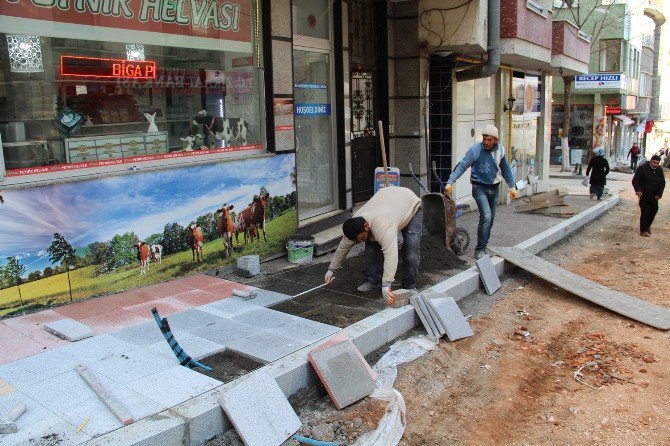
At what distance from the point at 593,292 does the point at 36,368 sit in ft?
20.4

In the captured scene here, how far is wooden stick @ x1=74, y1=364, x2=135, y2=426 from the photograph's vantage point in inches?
153

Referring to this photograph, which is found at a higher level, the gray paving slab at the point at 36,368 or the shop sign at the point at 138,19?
the shop sign at the point at 138,19

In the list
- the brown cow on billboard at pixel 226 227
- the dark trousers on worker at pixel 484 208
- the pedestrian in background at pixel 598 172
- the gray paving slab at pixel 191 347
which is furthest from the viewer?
the pedestrian in background at pixel 598 172

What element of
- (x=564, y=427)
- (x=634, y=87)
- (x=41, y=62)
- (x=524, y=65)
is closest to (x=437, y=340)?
(x=564, y=427)

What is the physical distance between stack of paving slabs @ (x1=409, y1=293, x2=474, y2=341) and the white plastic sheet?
6.0 inches

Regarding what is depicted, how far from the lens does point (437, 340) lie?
5965 mm

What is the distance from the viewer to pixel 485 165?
8.46 m

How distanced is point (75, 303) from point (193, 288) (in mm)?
1272

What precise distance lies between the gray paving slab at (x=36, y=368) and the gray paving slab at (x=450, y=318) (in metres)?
3.37

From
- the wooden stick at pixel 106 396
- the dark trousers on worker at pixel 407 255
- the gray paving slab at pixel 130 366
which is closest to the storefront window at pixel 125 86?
the gray paving slab at pixel 130 366

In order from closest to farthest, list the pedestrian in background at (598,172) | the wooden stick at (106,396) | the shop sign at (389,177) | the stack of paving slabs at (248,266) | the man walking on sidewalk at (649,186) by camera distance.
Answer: the wooden stick at (106,396)
the stack of paving slabs at (248,266)
the shop sign at (389,177)
the man walking on sidewalk at (649,186)
the pedestrian in background at (598,172)

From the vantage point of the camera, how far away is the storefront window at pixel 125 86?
5.90 meters

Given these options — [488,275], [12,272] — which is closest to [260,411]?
[12,272]

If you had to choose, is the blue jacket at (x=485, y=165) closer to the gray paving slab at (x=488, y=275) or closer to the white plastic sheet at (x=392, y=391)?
the gray paving slab at (x=488, y=275)
